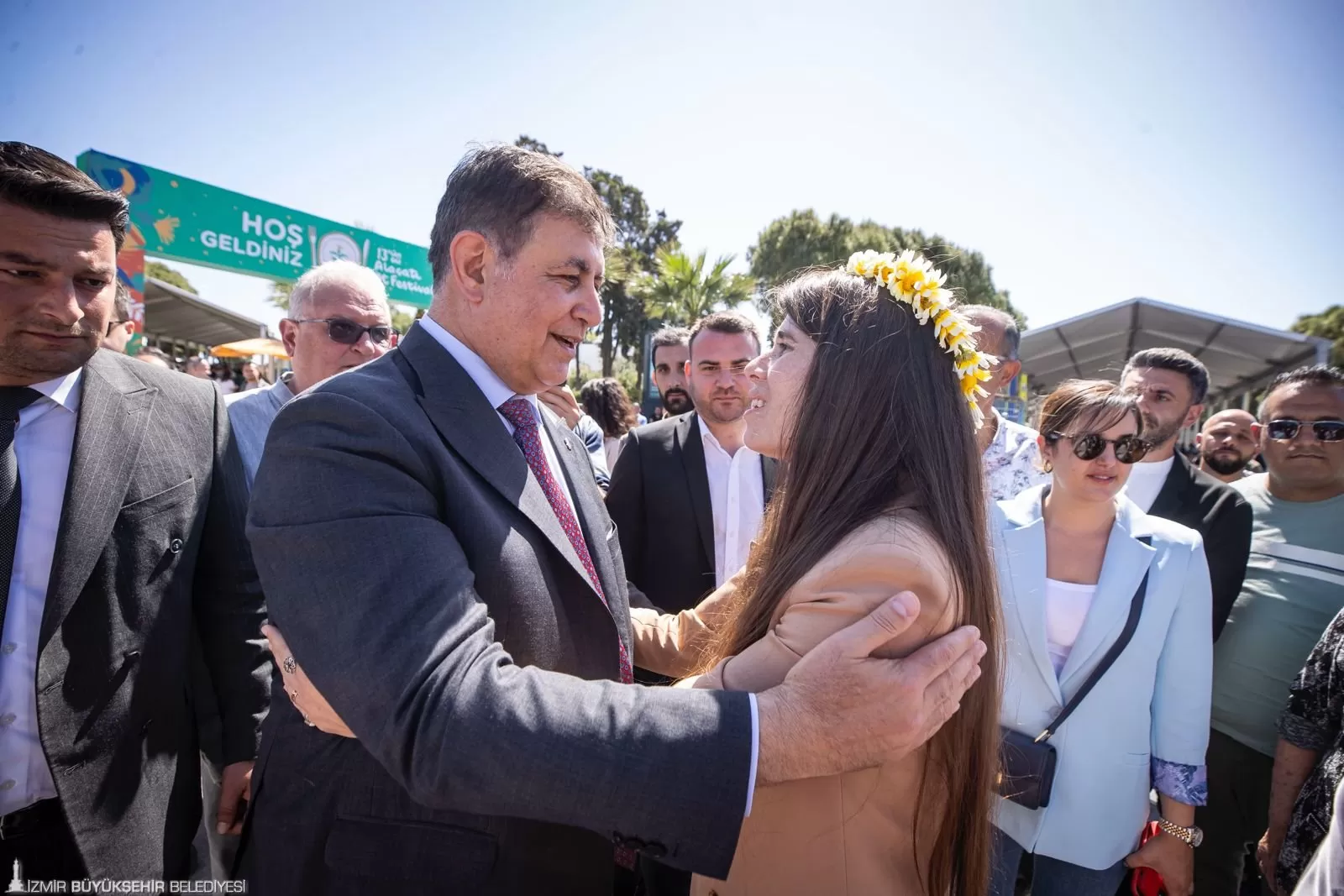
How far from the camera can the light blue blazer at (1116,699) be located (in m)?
2.31

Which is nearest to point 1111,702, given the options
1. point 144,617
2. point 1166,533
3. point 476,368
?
point 1166,533

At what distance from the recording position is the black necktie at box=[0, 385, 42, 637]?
66.4 inches

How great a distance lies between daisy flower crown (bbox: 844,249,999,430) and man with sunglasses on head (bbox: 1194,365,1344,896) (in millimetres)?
2655

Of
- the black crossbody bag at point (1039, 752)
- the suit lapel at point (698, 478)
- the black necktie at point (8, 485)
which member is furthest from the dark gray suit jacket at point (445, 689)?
the suit lapel at point (698, 478)

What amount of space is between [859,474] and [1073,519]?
1.54 meters

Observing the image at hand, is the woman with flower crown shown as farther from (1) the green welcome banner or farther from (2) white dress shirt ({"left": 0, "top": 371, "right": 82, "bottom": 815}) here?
(1) the green welcome banner

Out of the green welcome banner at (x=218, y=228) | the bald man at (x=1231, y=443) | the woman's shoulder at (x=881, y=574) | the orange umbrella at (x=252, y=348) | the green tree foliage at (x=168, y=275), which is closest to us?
the woman's shoulder at (x=881, y=574)

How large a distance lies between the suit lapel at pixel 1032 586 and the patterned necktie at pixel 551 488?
162cm

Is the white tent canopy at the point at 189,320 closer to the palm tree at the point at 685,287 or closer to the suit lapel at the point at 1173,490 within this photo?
the palm tree at the point at 685,287

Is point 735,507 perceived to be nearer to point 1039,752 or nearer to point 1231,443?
point 1039,752

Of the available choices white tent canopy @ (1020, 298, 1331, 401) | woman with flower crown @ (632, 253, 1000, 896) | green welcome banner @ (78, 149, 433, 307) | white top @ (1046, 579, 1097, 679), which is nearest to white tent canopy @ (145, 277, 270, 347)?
green welcome banner @ (78, 149, 433, 307)

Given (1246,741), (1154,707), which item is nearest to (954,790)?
(1154,707)

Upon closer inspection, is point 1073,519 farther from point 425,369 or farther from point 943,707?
point 425,369

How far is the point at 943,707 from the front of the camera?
1251 mm
